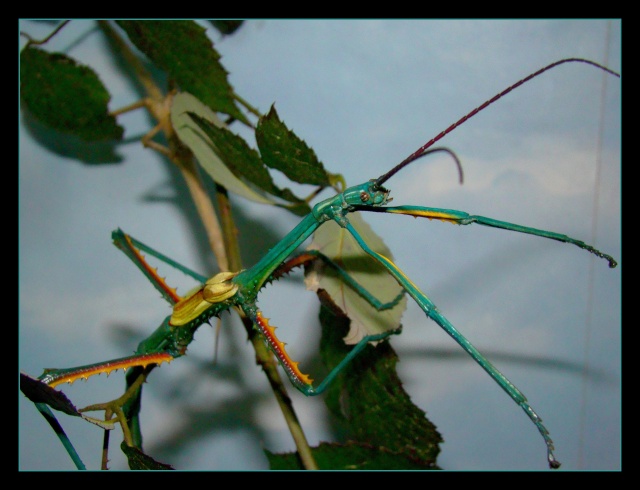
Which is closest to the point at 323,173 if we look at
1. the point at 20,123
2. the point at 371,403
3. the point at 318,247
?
the point at 318,247

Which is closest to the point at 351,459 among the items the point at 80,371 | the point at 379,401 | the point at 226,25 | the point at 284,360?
the point at 379,401

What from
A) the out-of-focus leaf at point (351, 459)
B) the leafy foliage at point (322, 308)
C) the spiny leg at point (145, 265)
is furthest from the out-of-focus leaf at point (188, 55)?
the out-of-focus leaf at point (351, 459)

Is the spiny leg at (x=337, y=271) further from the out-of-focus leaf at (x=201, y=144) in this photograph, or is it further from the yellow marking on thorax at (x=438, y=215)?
the yellow marking on thorax at (x=438, y=215)

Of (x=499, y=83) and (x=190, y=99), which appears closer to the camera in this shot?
(x=190, y=99)

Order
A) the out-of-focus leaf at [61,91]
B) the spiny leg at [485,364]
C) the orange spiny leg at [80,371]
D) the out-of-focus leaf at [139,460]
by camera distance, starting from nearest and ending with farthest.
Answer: the spiny leg at [485,364]
the out-of-focus leaf at [139,460]
the orange spiny leg at [80,371]
the out-of-focus leaf at [61,91]

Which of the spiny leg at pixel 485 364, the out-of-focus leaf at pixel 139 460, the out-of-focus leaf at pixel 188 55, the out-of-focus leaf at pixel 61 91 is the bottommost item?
the out-of-focus leaf at pixel 139 460

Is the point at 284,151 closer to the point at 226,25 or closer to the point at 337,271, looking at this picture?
the point at 337,271
